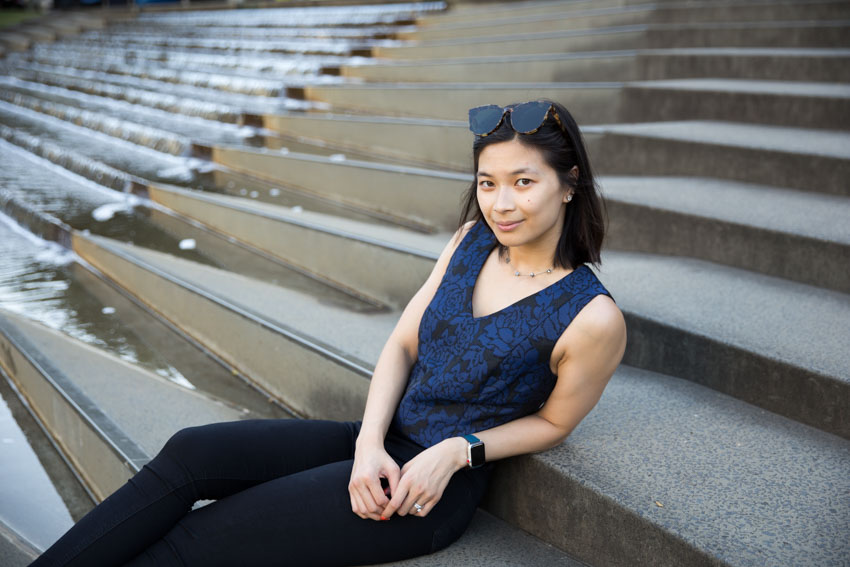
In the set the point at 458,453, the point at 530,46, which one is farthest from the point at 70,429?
the point at 530,46

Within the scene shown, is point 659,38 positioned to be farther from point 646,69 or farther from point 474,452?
point 474,452

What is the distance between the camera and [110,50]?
36.1 feet

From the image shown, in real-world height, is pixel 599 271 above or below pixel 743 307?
above

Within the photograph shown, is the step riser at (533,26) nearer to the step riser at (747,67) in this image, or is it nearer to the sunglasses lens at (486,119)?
the step riser at (747,67)

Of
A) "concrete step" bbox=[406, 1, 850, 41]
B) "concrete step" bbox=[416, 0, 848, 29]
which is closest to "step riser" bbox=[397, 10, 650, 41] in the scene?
"concrete step" bbox=[406, 1, 850, 41]

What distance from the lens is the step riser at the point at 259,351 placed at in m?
2.37

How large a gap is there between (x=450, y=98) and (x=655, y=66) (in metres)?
1.21

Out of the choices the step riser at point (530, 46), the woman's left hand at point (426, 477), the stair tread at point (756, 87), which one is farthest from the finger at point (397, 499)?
the step riser at point (530, 46)

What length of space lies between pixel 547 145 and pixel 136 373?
6.10 ft

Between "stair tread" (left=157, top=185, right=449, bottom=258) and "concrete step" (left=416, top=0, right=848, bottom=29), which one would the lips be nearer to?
"stair tread" (left=157, top=185, right=449, bottom=258)

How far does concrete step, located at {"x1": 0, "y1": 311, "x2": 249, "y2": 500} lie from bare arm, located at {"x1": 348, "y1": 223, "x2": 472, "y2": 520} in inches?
30.6

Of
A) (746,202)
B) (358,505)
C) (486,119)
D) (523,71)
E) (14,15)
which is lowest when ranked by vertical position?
(358,505)

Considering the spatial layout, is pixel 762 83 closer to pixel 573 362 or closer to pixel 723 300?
pixel 723 300

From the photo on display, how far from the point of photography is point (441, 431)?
167 cm
